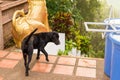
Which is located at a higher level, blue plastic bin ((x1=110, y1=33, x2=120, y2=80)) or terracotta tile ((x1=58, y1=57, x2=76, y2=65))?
blue plastic bin ((x1=110, y1=33, x2=120, y2=80))

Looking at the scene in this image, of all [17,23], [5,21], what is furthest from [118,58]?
[5,21]

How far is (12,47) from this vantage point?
4469 mm

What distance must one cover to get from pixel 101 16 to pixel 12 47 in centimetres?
492

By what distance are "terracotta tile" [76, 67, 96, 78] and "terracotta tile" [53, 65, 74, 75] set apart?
0.33 feet

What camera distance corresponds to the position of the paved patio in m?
3.26

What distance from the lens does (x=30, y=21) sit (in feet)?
13.8

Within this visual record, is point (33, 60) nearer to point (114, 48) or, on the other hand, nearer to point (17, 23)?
point (17, 23)

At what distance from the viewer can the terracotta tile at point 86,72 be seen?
3354mm

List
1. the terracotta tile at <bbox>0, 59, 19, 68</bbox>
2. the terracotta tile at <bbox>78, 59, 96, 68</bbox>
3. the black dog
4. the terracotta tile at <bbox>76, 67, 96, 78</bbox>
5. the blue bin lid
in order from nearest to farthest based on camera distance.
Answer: the blue bin lid
the black dog
the terracotta tile at <bbox>76, 67, 96, 78</bbox>
the terracotta tile at <bbox>0, 59, 19, 68</bbox>
the terracotta tile at <bbox>78, 59, 96, 68</bbox>

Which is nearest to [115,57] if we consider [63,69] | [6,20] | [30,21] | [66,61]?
[63,69]

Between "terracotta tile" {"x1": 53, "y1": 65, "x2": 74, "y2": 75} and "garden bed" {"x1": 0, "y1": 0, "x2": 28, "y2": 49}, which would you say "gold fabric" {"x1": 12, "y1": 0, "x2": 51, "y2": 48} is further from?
"terracotta tile" {"x1": 53, "y1": 65, "x2": 74, "y2": 75}

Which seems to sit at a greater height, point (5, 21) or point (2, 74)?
point (5, 21)

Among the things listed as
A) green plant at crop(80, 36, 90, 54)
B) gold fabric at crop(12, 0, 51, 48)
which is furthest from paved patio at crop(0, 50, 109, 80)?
green plant at crop(80, 36, 90, 54)

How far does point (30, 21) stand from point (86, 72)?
1398 millimetres
